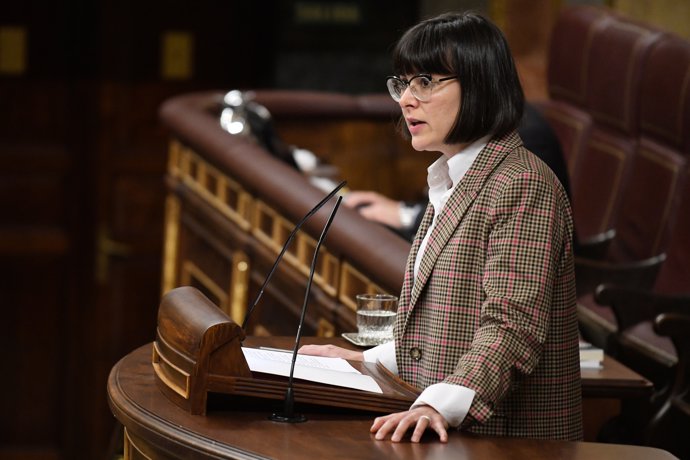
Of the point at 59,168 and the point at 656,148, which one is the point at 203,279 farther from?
the point at 59,168

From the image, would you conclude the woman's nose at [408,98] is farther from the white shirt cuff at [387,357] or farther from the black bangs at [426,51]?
the white shirt cuff at [387,357]

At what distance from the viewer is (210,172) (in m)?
4.71

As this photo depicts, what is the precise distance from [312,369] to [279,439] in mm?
217

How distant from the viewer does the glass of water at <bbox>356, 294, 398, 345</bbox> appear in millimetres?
2375

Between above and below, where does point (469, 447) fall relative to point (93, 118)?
above

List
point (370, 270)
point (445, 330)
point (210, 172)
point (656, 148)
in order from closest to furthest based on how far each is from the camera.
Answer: point (445, 330) → point (370, 270) → point (656, 148) → point (210, 172)

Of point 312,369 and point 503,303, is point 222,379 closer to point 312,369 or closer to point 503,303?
point 312,369

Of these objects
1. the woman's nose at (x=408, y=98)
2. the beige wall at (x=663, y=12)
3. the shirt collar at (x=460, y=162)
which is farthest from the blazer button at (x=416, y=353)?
the beige wall at (x=663, y=12)

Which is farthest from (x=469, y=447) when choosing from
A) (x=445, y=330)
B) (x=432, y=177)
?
(x=432, y=177)

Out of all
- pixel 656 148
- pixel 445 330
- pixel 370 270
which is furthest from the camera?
pixel 656 148

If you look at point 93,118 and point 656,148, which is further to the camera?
point 93,118

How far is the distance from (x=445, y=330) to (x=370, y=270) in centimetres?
106

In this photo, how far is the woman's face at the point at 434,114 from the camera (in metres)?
1.94

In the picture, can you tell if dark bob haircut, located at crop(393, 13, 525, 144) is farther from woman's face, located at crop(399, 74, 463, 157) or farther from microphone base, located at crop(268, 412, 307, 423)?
microphone base, located at crop(268, 412, 307, 423)
